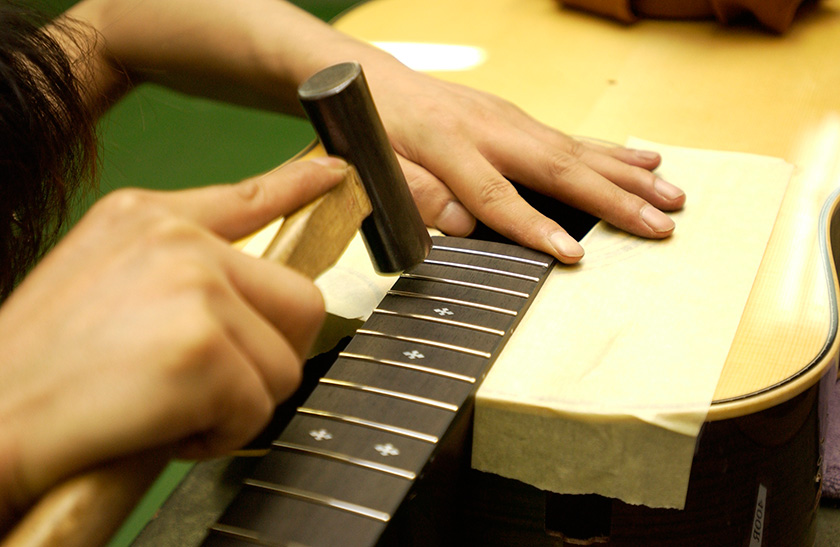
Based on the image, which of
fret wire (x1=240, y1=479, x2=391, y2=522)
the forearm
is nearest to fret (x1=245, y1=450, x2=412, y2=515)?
fret wire (x1=240, y1=479, x2=391, y2=522)

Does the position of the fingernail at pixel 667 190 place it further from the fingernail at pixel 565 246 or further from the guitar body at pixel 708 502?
the guitar body at pixel 708 502

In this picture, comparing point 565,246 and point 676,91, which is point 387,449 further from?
point 676,91

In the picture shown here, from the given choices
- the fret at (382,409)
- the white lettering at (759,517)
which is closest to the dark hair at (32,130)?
the fret at (382,409)

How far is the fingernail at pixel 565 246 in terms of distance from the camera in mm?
724

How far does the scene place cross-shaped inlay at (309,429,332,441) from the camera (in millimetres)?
550

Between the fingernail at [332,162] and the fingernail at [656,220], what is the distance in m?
0.34

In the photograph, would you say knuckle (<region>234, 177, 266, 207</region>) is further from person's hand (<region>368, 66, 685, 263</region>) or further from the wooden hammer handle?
person's hand (<region>368, 66, 685, 263</region>)

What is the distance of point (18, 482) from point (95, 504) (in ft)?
0.13

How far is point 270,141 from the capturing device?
189 cm

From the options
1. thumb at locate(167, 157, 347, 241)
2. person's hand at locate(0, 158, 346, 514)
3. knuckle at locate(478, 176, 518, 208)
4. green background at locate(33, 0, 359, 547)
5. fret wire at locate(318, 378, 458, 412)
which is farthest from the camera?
green background at locate(33, 0, 359, 547)

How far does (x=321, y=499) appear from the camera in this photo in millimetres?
499

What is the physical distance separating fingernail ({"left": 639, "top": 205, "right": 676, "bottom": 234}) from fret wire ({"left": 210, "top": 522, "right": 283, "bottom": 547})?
1.63ft

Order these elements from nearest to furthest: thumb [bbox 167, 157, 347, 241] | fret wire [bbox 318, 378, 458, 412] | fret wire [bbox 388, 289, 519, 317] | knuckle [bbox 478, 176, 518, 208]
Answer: thumb [bbox 167, 157, 347, 241] < fret wire [bbox 318, 378, 458, 412] < fret wire [bbox 388, 289, 519, 317] < knuckle [bbox 478, 176, 518, 208]

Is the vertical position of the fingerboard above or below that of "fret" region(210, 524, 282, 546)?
below
